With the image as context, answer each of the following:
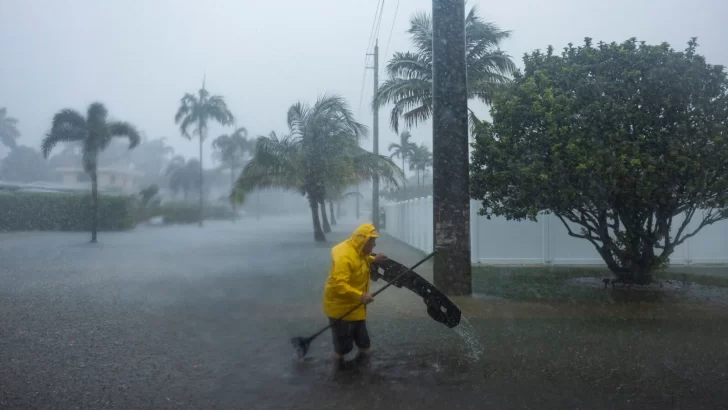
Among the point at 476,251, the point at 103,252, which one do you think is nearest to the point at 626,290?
the point at 476,251

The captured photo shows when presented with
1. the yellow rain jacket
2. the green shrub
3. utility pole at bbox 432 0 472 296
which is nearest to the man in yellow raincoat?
the yellow rain jacket

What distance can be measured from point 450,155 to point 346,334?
15.8 feet

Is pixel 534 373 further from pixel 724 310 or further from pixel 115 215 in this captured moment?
pixel 115 215

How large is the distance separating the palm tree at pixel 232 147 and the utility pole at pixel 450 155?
127 feet

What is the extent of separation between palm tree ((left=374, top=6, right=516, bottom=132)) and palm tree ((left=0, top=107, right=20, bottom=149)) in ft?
146

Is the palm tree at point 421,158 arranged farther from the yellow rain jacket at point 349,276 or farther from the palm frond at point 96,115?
the yellow rain jacket at point 349,276

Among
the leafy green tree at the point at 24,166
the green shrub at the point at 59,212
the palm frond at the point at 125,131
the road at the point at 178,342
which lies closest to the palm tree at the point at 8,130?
the leafy green tree at the point at 24,166

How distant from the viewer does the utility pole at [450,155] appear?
32.5ft

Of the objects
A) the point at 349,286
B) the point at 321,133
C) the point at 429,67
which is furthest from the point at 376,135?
the point at 349,286

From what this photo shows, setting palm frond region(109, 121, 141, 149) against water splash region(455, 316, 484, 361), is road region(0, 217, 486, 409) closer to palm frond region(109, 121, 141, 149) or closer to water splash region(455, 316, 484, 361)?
water splash region(455, 316, 484, 361)

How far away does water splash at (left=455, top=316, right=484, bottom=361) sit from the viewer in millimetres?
6473

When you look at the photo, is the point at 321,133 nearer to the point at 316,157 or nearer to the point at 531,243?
the point at 316,157

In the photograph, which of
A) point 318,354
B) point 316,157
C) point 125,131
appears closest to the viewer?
point 318,354

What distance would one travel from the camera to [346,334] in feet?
19.5
